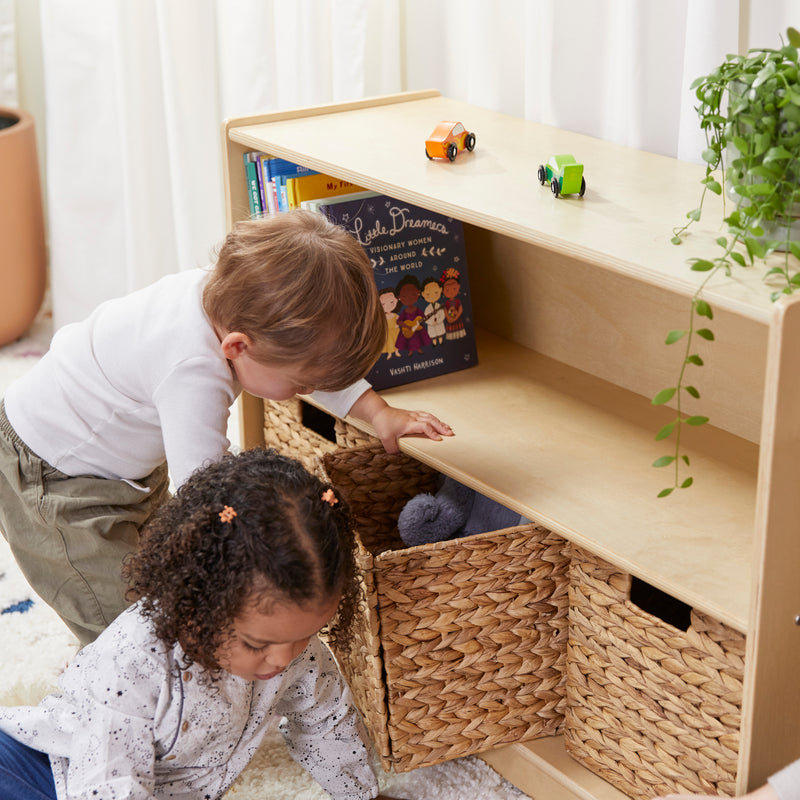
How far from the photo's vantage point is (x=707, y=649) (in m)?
1.00

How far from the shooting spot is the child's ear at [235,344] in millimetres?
1134

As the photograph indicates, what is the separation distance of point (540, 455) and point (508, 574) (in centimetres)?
17

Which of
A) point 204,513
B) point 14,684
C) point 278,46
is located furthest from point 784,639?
point 278,46

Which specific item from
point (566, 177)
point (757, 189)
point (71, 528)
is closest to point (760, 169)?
point (757, 189)

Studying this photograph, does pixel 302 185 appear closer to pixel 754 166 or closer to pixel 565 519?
pixel 565 519

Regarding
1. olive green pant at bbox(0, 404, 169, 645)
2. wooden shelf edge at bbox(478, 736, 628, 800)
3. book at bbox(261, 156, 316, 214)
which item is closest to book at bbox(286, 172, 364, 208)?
book at bbox(261, 156, 316, 214)

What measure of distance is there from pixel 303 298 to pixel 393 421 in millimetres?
259

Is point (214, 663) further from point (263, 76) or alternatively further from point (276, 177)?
point (263, 76)

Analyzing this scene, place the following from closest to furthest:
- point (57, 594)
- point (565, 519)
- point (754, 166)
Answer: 1. point (754, 166)
2. point (565, 519)
3. point (57, 594)

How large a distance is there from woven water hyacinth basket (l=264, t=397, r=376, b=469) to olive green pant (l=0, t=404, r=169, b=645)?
0.78 feet

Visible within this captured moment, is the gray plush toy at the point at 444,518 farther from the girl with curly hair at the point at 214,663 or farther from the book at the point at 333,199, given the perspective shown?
the book at the point at 333,199

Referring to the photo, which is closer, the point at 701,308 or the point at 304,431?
the point at 701,308

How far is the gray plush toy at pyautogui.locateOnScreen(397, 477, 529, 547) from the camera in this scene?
132cm

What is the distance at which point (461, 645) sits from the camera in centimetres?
117
